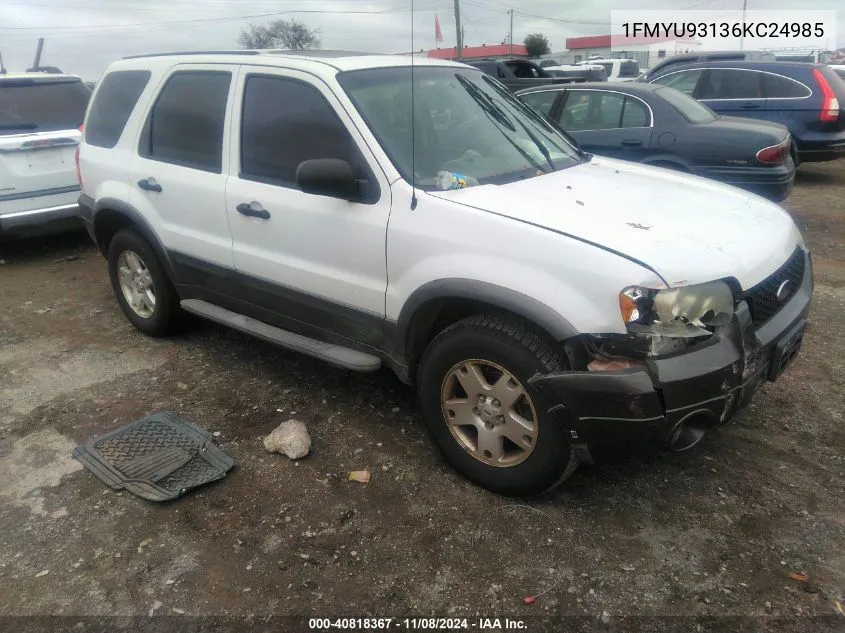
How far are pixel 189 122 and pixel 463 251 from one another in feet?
7.07

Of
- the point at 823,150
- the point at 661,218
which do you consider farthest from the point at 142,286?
the point at 823,150

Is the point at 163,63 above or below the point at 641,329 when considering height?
above

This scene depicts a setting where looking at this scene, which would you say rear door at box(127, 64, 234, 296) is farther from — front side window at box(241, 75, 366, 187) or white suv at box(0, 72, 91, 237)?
white suv at box(0, 72, 91, 237)

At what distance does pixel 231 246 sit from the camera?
12.5ft

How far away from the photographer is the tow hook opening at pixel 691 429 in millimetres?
2492

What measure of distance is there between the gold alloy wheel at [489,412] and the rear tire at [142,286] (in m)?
2.46

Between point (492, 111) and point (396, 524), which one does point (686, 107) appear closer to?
point (492, 111)

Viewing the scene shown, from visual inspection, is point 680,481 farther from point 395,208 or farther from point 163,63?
point 163,63

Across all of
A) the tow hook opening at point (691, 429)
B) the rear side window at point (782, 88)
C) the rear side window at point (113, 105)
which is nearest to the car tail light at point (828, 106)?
the rear side window at point (782, 88)

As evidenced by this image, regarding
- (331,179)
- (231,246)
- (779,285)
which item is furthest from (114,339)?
(779,285)

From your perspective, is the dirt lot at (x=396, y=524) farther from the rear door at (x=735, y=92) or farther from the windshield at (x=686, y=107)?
the rear door at (x=735, y=92)

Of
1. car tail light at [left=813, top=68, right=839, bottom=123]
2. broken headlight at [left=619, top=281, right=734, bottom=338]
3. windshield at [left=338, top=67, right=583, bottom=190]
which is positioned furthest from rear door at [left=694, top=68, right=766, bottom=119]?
broken headlight at [left=619, top=281, right=734, bottom=338]

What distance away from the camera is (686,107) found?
696cm

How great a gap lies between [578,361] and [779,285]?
1073mm
